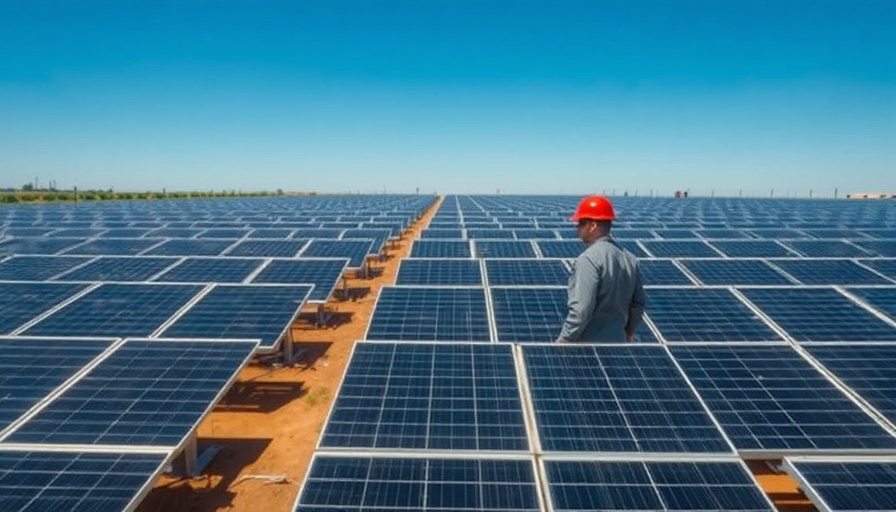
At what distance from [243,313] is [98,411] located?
14.2ft

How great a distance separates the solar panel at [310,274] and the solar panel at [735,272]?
10205mm

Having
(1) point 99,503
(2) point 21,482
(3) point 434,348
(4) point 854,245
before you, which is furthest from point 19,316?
(4) point 854,245

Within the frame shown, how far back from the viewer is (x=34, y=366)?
6742mm

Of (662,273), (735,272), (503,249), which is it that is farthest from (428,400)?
(503,249)

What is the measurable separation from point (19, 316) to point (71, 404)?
485 centimetres

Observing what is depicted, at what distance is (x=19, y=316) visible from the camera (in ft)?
30.2

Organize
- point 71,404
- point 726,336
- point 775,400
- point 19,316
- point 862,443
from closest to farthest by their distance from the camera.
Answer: point 862,443, point 775,400, point 71,404, point 726,336, point 19,316

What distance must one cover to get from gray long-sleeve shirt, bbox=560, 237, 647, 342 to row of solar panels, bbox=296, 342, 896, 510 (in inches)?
14.5

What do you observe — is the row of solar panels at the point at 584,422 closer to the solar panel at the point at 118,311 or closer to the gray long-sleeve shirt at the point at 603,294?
the gray long-sleeve shirt at the point at 603,294

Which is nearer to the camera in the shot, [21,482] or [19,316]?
[21,482]

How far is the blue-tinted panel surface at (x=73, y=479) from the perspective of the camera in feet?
14.2

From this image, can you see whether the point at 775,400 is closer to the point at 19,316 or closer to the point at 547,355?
the point at 547,355

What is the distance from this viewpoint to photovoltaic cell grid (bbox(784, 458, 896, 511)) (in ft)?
13.1

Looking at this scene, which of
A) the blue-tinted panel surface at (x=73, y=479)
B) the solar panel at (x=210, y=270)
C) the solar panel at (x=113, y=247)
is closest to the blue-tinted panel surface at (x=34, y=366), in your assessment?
the blue-tinted panel surface at (x=73, y=479)
